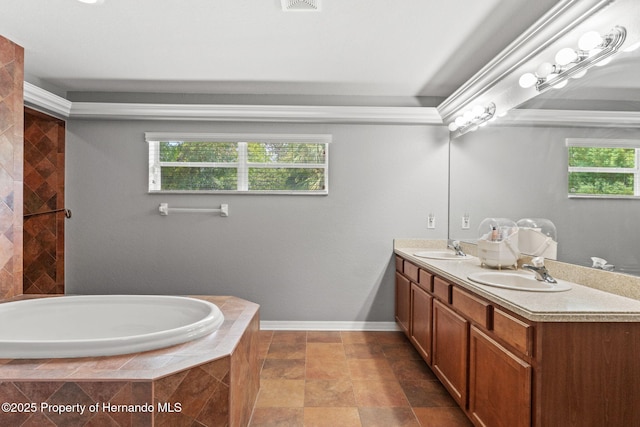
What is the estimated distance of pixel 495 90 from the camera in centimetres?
263

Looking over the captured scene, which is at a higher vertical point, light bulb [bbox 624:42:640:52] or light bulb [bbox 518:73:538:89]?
light bulb [bbox 518:73:538:89]

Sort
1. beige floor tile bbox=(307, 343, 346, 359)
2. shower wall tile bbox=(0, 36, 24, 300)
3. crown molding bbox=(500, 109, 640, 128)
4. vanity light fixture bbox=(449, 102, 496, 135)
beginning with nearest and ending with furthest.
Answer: crown molding bbox=(500, 109, 640, 128)
shower wall tile bbox=(0, 36, 24, 300)
vanity light fixture bbox=(449, 102, 496, 135)
beige floor tile bbox=(307, 343, 346, 359)

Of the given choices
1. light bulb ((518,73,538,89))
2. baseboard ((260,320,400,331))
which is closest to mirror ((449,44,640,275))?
light bulb ((518,73,538,89))

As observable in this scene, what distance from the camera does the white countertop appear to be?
1328 mm

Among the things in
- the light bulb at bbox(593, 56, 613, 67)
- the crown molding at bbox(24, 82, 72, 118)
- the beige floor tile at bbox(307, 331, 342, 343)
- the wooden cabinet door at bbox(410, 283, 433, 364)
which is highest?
the crown molding at bbox(24, 82, 72, 118)

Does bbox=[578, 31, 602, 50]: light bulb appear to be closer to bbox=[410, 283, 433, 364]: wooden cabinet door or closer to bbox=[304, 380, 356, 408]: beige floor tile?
bbox=[410, 283, 433, 364]: wooden cabinet door

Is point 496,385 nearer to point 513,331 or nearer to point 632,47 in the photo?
point 513,331

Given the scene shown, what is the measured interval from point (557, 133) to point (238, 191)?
268 centimetres

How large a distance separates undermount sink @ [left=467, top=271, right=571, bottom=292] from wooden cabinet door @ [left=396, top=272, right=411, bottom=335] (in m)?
1.02

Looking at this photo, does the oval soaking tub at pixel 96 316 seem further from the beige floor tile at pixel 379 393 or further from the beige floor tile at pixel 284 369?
the beige floor tile at pixel 379 393

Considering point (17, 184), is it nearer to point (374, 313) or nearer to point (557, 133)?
point (374, 313)

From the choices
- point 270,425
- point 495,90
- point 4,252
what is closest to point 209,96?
point 4,252

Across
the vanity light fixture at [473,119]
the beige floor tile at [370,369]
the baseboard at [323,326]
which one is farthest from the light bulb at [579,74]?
the baseboard at [323,326]

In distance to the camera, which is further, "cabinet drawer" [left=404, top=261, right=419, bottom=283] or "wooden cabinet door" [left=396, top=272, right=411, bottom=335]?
"wooden cabinet door" [left=396, top=272, right=411, bottom=335]
